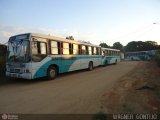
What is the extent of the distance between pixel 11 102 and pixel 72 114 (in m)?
2.77

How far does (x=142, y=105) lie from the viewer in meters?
6.06

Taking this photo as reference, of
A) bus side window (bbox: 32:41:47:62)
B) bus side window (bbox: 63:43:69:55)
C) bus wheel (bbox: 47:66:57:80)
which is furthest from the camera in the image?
bus side window (bbox: 63:43:69:55)

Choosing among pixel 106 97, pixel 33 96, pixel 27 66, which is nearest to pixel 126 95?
pixel 106 97

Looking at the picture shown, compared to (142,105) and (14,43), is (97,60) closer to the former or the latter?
(14,43)

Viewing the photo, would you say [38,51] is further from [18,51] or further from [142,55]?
[142,55]

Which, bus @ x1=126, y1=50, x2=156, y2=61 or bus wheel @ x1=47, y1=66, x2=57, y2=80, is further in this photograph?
bus @ x1=126, y1=50, x2=156, y2=61

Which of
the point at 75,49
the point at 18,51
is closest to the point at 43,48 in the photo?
the point at 18,51

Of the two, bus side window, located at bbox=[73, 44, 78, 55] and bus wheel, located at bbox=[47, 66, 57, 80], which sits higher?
bus side window, located at bbox=[73, 44, 78, 55]

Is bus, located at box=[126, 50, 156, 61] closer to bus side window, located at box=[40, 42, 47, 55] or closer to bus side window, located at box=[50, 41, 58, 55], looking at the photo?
bus side window, located at box=[50, 41, 58, 55]

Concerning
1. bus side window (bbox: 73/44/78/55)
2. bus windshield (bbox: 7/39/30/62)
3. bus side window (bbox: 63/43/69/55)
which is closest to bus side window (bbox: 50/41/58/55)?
bus side window (bbox: 63/43/69/55)

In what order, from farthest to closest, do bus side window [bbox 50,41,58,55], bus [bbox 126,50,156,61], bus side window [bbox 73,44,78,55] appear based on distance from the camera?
1. bus [bbox 126,50,156,61]
2. bus side window [bbox 73,44,78,55]
3. bus side window [bbox 50,41,58,55]

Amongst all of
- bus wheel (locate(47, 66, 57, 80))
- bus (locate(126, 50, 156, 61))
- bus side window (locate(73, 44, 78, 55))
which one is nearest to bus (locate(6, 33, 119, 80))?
bus wheel (locate(47, 66, 57, 80))

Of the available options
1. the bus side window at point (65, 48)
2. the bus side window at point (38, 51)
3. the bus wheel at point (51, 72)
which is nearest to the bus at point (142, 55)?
the bus side window at point (65, 48)

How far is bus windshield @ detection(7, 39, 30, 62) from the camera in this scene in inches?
398
